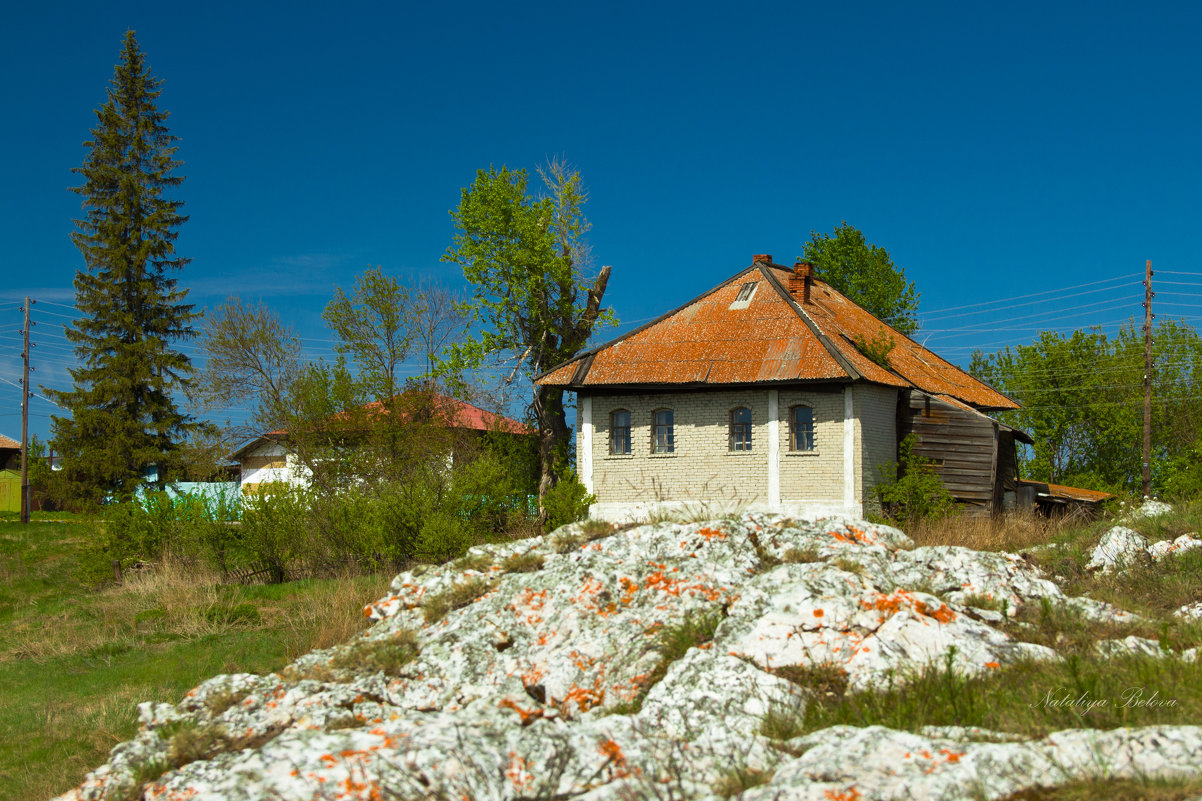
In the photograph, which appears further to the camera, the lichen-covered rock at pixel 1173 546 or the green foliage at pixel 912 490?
the green foliage at pixel 912 490

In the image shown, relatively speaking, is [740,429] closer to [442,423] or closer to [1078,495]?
[1078,495]

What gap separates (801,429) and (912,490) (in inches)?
120

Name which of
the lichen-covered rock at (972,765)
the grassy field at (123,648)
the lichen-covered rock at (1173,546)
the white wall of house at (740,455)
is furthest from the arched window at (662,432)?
the lichen-covered rock at (972,765)

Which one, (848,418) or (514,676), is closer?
(514,676)

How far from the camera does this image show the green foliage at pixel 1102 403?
41312 mm

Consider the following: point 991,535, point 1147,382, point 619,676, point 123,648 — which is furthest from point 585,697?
point 1147,382

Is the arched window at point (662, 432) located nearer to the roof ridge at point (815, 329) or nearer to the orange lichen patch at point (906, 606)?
the roof ridge at point (815, 329)

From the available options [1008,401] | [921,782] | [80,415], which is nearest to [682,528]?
[921,782]

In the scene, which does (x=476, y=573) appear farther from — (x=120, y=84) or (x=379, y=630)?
(x=120, y=84)

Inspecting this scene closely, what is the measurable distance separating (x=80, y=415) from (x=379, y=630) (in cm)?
3111

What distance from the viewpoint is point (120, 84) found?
3550cm

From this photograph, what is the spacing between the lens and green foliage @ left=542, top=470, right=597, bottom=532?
73.2 ft

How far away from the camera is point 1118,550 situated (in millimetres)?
9742

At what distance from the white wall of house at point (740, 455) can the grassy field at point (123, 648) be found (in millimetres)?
8932
